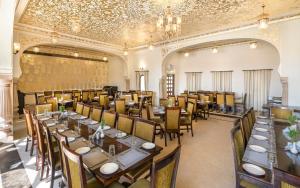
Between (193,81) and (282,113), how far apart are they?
612 centimetres

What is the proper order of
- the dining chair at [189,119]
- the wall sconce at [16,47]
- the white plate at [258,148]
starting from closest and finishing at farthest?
the white plate at [258,148]
the dining chair at [189,119]
the wall sconce at [16,47]

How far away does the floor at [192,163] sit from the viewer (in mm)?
2548

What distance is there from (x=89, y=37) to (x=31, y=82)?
423cm

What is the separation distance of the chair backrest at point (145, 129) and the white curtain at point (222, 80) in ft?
23.7

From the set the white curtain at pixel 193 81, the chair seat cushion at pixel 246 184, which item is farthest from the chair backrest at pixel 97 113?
the white curtain at pixel 193 81

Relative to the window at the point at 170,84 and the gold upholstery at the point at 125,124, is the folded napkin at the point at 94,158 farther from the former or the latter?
the window at the point at 170,84

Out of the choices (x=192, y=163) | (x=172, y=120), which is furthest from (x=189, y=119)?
(x=192, y=163)

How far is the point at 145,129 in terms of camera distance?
261 cm

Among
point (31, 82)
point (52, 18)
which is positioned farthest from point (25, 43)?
point (31, 82)

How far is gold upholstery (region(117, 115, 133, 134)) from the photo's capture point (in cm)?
A: 288

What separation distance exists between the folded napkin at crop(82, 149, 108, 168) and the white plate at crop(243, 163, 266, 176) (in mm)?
1512

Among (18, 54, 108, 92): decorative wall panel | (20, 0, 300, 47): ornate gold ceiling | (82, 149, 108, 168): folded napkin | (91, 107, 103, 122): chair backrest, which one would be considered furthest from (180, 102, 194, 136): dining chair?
(18, 54, 108, 92): decorative wall panel

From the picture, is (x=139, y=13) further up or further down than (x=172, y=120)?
further up

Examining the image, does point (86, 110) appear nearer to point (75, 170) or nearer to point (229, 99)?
point (75, 170)
